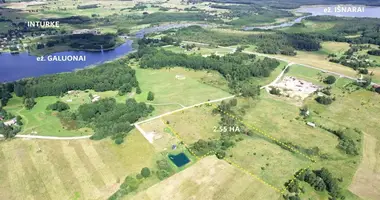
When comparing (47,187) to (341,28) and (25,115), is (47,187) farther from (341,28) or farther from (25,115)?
(341,28)

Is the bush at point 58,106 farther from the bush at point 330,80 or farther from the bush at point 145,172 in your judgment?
the bush at point 330,80

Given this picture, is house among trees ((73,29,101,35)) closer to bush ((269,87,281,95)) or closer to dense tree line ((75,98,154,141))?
dense tree line ((75,98,154,141))

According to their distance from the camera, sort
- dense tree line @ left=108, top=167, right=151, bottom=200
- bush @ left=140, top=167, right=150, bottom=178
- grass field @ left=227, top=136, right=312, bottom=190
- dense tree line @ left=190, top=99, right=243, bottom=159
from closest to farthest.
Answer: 1. dense tree line @ left=108, top=167, right=151, bottom=200
2. bush @ left=140, top=167, right=150, bottom=178
3. grass field @ left=227, top=136, right=312, bottom=190
4. dense tree line @ left=190, top=99, right=243, bottom=159

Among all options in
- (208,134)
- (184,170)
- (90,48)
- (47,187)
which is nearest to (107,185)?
(47,187)

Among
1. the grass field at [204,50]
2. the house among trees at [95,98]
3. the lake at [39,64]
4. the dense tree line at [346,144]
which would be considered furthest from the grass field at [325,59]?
the house among trees at [95,98]

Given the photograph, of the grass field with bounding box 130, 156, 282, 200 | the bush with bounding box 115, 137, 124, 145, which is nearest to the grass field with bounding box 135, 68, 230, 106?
the bush with bounding box 115, 137, 124, 145

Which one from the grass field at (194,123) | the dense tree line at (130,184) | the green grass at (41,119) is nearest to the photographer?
the dense tree line at (130,184)
